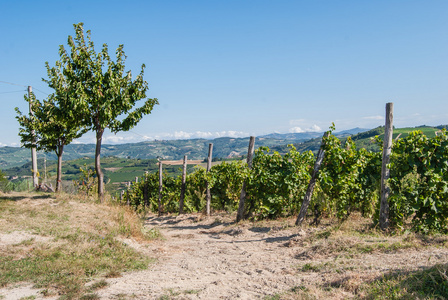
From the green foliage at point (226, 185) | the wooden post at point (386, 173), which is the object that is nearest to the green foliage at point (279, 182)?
the green foliage at point (226, 185)

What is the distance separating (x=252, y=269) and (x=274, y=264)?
1.47 ft

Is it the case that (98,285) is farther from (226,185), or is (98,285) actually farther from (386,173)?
(226,185)

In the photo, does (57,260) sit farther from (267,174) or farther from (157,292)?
(267,174)

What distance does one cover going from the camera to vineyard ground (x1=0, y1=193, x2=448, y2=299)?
14.1 ft

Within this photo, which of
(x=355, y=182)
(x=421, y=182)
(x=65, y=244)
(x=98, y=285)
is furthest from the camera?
(x=355, y=182)

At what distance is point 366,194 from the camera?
886 centimetres

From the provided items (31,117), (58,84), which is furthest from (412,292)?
(31,117)

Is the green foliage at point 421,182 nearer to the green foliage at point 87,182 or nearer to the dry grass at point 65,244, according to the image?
the dry grass at point 65,244

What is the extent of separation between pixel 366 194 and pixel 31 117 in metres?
14.5

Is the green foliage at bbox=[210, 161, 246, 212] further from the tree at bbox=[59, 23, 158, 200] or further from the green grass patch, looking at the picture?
the green grass patch

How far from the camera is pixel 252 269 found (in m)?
5.50

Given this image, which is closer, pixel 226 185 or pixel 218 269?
pixel 218 269

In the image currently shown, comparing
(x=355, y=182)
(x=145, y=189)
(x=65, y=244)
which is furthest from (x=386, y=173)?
(x=145, y=189)

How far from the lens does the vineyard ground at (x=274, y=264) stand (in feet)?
14.1
